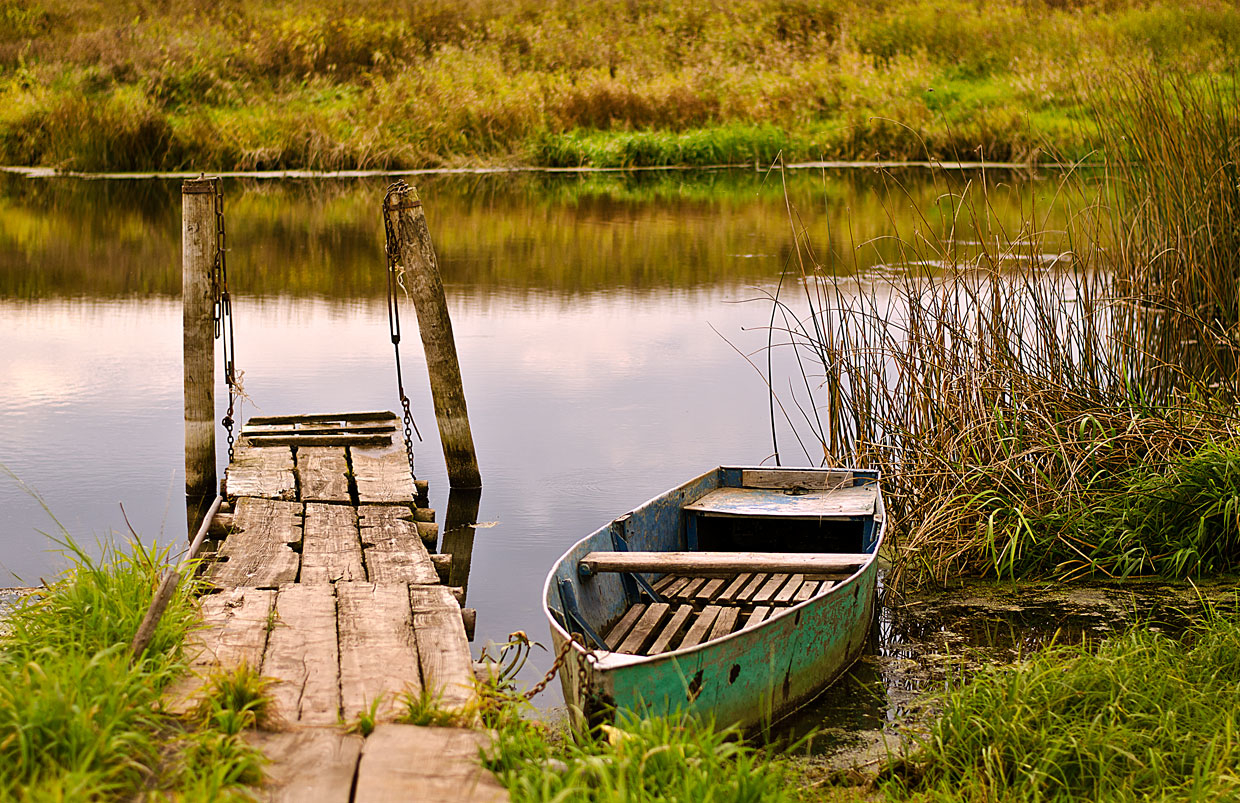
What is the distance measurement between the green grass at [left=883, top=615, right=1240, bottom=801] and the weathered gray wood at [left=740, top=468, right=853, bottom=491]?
182 cm

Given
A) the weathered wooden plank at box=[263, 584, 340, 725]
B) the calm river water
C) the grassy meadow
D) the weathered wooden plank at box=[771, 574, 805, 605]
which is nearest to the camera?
the weathered wooden plank at box=[263, 584, 340, 725]

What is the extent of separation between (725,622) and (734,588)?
16.4 inches

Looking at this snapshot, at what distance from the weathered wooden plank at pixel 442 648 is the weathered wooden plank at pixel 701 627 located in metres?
0.75

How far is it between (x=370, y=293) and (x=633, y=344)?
3.14 metres

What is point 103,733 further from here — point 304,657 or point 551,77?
point 551,77

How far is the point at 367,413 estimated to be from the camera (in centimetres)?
757

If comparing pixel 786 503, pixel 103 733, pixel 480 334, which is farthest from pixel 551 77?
pixel 103 733

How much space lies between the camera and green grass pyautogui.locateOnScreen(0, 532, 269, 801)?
279cm

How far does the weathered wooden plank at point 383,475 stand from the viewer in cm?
595

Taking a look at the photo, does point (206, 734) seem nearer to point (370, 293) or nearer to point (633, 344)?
point (633, 344)

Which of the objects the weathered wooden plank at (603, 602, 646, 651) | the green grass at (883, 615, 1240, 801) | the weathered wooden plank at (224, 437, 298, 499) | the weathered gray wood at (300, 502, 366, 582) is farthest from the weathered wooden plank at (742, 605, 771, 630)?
the weathered wooden plank at (224, 437, 298, 499)

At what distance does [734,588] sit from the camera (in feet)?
16.7

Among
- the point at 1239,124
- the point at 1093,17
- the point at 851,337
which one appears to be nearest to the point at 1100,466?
the point at 851,337

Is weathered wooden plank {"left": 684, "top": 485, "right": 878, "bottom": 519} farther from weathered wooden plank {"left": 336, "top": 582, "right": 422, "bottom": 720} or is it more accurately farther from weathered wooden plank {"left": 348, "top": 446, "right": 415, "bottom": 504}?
weathered wooden plank {"left": 336, "top": 582, "right": 422, "bottom": 720}
